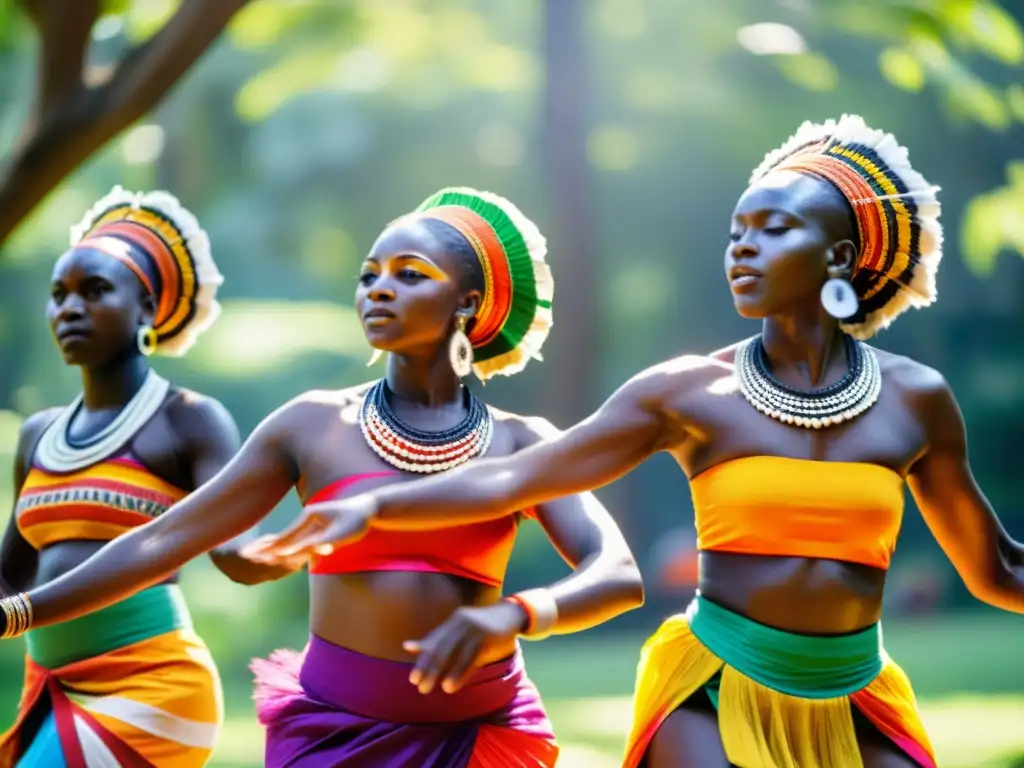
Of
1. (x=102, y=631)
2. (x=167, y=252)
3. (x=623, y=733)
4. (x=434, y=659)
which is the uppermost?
(x=623, y=733)

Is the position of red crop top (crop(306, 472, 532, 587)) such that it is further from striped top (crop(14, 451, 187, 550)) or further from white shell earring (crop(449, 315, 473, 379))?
striped top (crop(14, 451, 187, 550))

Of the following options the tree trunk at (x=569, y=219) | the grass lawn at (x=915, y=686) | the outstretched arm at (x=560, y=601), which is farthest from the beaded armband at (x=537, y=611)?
the tree trunk at (x=569, y=219)

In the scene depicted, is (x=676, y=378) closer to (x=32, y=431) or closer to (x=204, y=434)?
(x=204, y=434)

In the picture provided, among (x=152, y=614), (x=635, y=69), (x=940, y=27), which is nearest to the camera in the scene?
(x=152, y=614)

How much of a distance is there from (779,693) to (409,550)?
2.99 feet

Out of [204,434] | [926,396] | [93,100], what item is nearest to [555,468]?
[926,396]

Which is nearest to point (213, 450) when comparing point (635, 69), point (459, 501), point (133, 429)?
point (133, 429)

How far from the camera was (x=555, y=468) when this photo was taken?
359cm

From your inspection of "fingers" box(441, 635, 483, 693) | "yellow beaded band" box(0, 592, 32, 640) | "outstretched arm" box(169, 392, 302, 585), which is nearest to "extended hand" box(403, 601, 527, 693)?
"fingers" box(441, 635, 483, 693)

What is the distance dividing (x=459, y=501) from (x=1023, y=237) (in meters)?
6.72

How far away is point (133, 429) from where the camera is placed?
15.8ft

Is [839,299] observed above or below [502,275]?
below

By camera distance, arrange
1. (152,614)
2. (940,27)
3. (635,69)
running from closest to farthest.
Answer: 1. (152,614)
2. (940,27)
3. (635,69)

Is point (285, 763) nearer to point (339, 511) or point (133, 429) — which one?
point (339, 511)
